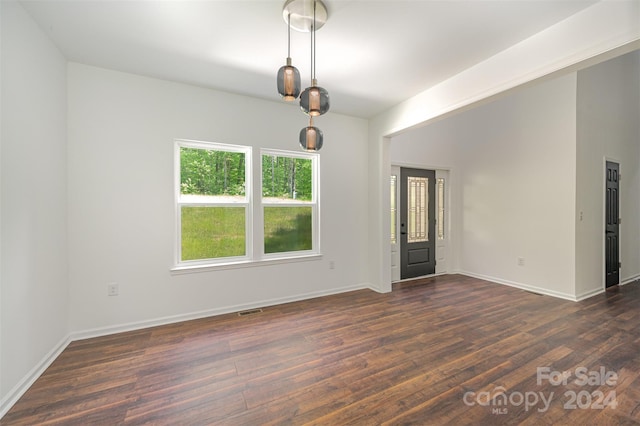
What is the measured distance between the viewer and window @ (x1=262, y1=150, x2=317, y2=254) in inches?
144

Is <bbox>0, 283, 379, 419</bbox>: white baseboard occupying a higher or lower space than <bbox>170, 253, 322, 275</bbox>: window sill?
lower

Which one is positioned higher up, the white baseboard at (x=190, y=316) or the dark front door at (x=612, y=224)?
the dark front door at (x=612, y=224)

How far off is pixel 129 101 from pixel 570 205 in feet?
19.0

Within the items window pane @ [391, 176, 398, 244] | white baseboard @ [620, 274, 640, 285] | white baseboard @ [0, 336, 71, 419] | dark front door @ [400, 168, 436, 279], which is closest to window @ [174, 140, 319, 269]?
white baseboard @ [0, 336, 71, 419]

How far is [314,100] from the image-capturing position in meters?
1.76

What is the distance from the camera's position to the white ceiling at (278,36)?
191 centimetres

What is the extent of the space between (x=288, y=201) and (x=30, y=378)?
A: 2889 millimetres

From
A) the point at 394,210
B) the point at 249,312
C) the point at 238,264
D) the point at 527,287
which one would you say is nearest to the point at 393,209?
the point at 394,210

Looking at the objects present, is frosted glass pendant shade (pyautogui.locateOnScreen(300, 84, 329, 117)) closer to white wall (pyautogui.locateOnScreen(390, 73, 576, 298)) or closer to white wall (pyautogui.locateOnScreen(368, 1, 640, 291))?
white wall (pyautogui.locateOnScreen(368, 1, 640, 291))

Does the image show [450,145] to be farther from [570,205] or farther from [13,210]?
[13,210]

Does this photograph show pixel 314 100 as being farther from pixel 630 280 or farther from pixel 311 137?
pixel 630 280

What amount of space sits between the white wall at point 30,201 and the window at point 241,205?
102 centimetres

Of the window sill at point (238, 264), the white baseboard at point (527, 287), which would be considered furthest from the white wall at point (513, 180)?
the window sill at point (238, 264)

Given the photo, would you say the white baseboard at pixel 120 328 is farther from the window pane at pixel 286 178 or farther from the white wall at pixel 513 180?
the white wall at pixel 513 180
